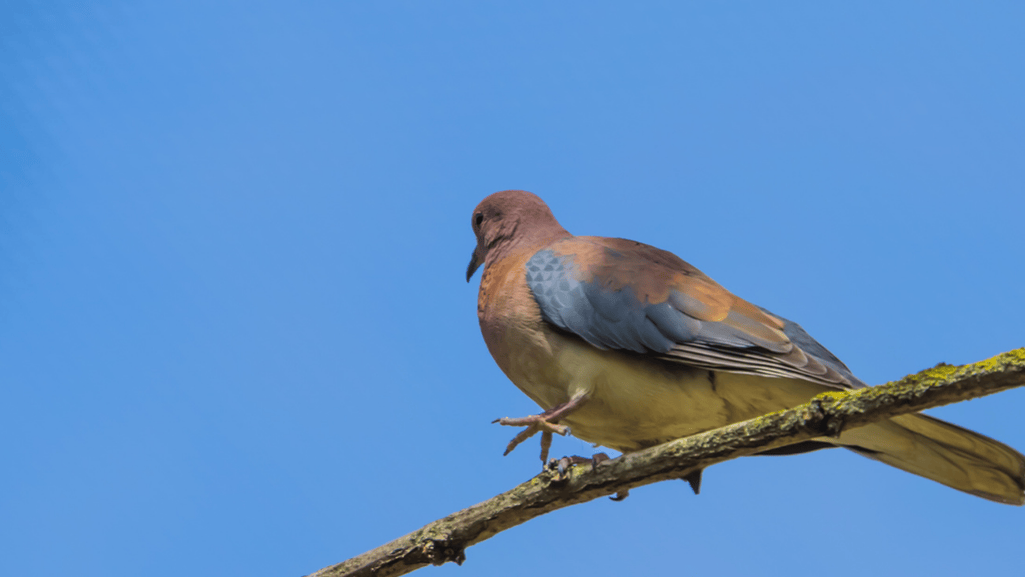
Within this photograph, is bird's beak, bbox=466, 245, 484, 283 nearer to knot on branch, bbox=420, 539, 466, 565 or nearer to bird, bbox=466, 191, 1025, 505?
bird, bbox=466, 191, 1025, 505

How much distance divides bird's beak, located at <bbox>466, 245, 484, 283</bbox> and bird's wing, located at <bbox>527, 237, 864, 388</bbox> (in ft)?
2.93

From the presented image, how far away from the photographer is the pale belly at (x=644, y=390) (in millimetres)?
3406

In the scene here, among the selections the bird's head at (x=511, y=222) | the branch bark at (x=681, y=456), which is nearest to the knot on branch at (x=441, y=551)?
the branch bark at (x=681, y=456)

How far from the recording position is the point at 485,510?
313 cm

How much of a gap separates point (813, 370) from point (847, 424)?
0.63 metres

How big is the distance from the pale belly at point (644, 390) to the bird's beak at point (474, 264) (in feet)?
3.96

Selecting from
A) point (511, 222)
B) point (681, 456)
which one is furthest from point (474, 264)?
point (681, 456)

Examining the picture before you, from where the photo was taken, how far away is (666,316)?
137 inches

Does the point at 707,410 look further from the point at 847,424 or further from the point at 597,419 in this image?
the point at 847,424

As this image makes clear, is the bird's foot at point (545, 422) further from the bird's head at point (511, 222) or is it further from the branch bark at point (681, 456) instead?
the bird's head at point (511, 222)

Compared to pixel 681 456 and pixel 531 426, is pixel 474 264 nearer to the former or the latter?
pixel 531 426

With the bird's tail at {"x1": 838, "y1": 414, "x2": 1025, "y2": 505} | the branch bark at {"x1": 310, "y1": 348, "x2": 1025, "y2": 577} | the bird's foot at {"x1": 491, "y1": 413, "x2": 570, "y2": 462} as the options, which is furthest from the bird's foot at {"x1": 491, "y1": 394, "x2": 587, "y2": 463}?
the bird's tail at {"x1": 838, "y1": 414, "x2": 1025, "y2": 505}

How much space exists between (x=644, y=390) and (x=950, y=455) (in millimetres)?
1164

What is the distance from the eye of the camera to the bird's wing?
10.8 feet
